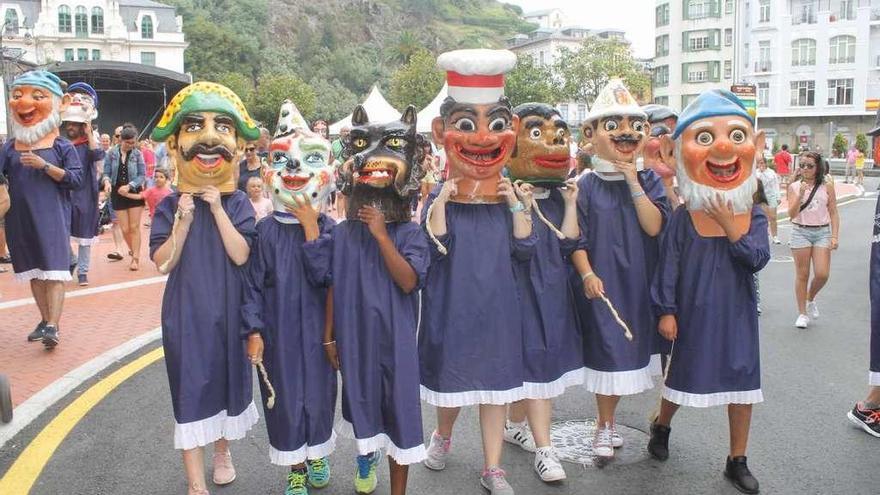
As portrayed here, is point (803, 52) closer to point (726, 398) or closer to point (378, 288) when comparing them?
point (726, 398)

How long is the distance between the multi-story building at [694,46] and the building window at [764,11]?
8.46 m

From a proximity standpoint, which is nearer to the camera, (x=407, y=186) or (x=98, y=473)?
(x=407, y=186)

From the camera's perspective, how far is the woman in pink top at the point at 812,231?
8.20 meters

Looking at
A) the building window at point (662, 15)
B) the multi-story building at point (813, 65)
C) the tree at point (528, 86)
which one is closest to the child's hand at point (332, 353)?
the tree at point (528, 86)

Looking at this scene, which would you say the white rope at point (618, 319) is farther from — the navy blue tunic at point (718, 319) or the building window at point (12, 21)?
the building window at point (12, 21)

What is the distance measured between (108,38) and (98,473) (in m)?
71.6

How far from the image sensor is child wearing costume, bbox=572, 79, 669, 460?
4508 millimetres

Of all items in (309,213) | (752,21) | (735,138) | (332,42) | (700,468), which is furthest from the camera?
(332,42)

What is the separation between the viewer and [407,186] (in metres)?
3.90

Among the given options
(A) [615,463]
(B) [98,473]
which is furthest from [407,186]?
(B) [98,473]

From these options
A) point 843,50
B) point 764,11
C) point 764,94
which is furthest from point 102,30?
point 843,50

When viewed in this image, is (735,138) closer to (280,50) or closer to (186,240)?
(186,240)

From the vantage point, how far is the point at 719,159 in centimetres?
419

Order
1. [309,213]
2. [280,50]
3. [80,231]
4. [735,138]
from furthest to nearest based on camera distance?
[280,50] < [80,231] < [735,138] < [309,213]
